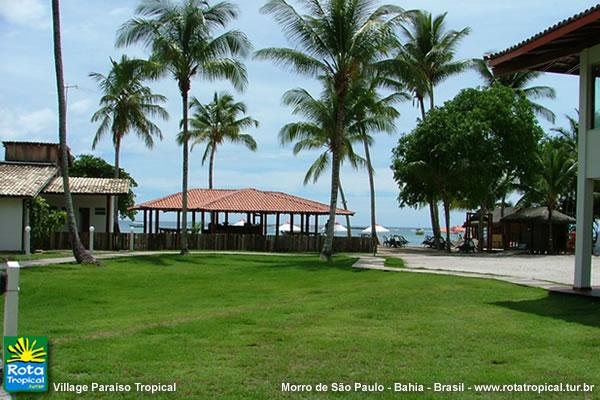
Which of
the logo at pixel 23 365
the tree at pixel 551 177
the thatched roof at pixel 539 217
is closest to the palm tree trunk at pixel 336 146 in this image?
the tree at pixel 551 177

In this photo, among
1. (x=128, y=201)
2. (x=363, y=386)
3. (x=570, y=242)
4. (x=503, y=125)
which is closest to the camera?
(x=363, y=386)

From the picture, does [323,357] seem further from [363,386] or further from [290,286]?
[290,286]

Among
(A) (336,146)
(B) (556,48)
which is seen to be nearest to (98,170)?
(A) (336,146)

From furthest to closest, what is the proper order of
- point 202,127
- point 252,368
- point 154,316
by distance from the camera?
point 202,127
point 154,316
point 252,368

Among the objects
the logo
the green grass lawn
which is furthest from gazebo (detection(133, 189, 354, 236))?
the logo

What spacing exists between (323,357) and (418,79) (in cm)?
1914

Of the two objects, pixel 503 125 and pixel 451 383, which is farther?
pixel 503 125

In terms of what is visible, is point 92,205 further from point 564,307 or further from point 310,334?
point 310,334

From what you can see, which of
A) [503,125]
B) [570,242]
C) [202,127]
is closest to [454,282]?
[503,125]

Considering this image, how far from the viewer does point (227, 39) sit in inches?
1067

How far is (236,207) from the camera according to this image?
1501 inches

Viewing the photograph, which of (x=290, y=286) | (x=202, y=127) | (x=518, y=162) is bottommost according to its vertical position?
(x=290, y=286)

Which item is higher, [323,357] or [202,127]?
[202,127]

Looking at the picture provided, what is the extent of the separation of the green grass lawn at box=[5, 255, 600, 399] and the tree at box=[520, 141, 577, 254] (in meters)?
25.3
